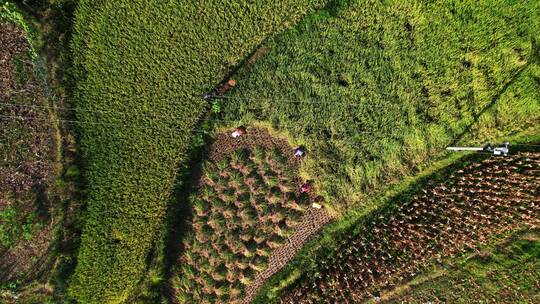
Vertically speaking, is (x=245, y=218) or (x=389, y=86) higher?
(x=389, y=86)

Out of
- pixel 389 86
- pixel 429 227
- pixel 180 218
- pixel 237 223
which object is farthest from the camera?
pixel 180 218

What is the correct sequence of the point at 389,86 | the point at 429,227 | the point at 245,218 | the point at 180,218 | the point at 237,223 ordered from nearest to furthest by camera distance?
the point at 429,227 → the point at 389,86 → the point at 245,218 → the point at 237,223 → the point at 180,218

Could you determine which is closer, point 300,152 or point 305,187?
point 300,152

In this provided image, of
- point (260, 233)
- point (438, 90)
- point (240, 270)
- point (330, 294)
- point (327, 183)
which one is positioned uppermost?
point (438, 90)

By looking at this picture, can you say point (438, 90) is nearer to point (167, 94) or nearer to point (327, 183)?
point (327, 183)

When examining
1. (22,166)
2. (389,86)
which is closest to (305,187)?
(389,86)

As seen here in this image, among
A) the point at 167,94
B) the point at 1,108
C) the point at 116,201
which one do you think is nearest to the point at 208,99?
the point at 167,94

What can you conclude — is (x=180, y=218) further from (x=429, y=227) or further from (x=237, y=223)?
(x=429, y=227)

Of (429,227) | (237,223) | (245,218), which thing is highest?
(245,218)
